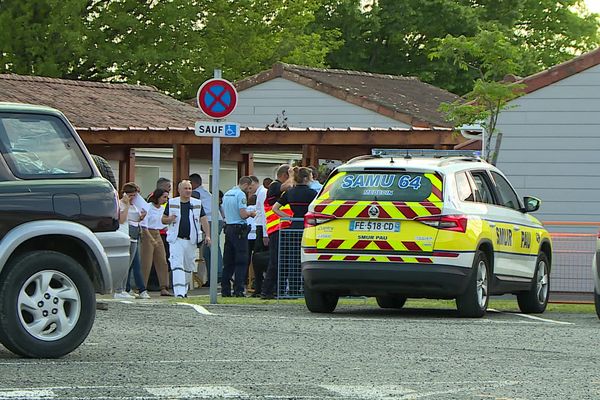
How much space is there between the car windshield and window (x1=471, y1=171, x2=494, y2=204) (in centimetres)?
676

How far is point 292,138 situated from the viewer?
30797 mm

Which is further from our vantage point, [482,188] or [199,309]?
[482,188]

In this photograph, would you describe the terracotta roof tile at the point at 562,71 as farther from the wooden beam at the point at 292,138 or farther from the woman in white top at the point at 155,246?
the woman in white top at the point at 155,246

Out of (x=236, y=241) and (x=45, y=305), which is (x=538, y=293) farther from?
(x=45, y=305)

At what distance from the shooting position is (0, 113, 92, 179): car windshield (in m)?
12.0

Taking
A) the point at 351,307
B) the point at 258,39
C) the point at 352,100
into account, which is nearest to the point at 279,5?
the point at 258,39

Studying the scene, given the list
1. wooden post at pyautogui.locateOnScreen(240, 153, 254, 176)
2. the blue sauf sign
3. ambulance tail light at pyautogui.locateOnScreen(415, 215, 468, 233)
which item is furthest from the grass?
wooden post at pyautogui.locateOnScreen(240, 153, 254, 176)

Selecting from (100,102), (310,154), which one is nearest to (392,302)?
(310,154)

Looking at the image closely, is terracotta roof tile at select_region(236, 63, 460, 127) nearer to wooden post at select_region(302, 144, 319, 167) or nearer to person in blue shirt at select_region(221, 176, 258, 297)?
wooden post at select_region(302, 144, 319, 167)

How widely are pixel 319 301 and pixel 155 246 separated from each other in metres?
6.33

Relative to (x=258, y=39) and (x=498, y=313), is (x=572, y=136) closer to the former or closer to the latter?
(x=498, y=313)

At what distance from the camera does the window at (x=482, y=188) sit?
18.2 m

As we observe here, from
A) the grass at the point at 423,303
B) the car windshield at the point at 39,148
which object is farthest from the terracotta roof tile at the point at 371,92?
the car windshield at the point at 39,148

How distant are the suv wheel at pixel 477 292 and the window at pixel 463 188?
619mm
